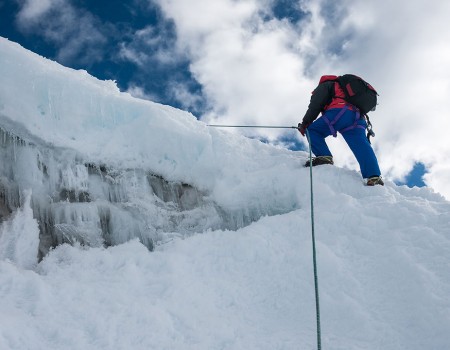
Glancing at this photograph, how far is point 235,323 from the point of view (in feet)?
11.7

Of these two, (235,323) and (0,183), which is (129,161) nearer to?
(0,183)

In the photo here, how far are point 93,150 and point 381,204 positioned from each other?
3.31 m

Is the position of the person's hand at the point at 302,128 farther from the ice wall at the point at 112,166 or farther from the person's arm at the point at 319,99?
the ice wall at the point at 112,166

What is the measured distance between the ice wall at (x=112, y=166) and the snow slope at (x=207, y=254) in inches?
0.7

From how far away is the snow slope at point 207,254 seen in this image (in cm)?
334

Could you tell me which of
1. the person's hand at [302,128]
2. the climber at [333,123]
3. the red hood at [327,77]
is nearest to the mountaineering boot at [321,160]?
the climber at [333,123]

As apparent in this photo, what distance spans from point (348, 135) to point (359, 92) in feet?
1.88

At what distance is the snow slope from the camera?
3.34 metres

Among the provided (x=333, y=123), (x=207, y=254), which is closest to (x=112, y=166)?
(x=207, y=254)

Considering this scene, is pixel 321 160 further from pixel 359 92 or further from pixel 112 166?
pixel 112 166

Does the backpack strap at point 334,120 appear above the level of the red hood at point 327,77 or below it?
below

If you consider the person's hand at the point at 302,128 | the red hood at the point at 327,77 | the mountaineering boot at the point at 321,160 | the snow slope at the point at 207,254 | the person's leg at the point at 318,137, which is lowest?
the snow slope at the point at 207,254

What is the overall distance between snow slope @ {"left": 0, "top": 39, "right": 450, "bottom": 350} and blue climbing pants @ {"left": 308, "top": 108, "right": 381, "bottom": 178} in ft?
0.78

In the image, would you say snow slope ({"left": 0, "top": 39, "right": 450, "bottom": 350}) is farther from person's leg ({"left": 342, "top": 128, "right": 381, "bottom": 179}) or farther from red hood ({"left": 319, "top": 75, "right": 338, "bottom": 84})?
red hood ({"left": 319, "top": 75, "right": 338, "bottom": 84})
